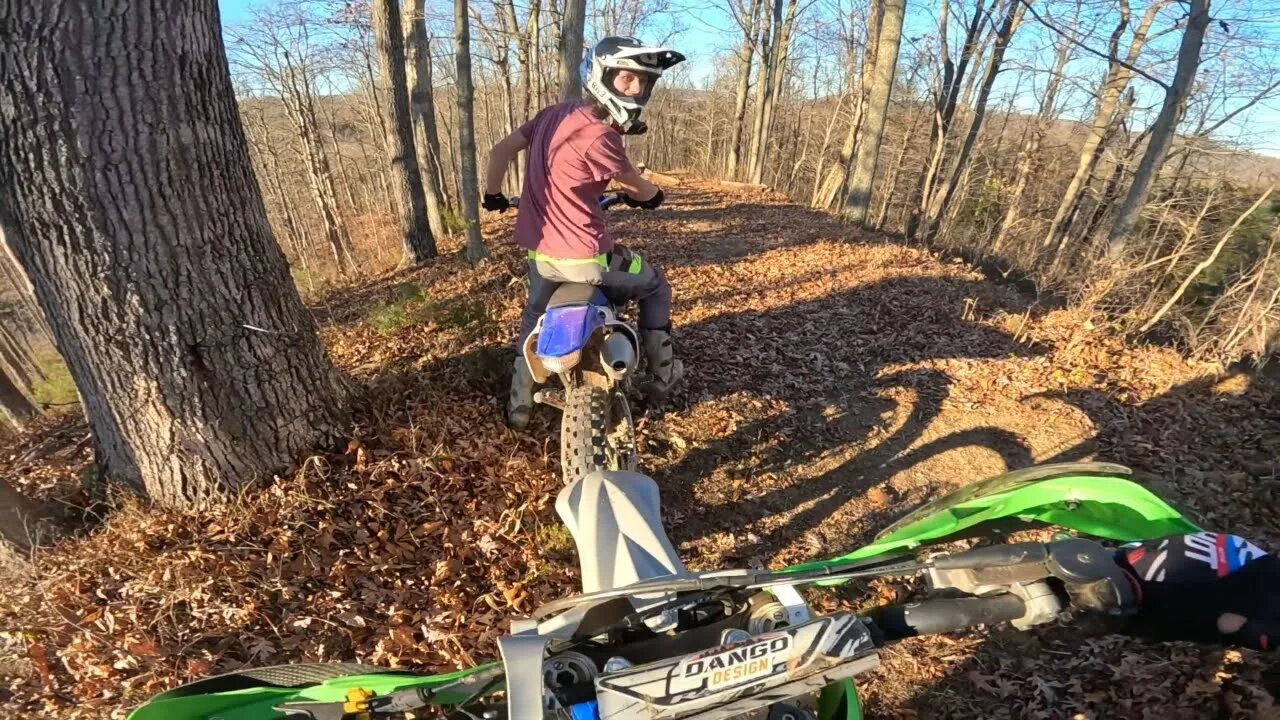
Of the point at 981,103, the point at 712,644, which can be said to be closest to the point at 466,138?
the point at 712,644

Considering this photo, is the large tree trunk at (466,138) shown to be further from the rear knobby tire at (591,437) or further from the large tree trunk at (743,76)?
the large tree trunk at (743,76)

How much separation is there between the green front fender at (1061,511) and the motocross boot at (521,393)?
2700 millimetres

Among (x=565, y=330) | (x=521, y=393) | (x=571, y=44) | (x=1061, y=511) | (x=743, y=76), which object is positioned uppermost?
(x=743, y=76)

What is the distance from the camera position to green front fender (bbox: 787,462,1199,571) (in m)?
2.34

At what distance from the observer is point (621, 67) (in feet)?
11.5

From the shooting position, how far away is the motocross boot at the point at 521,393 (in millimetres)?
4391

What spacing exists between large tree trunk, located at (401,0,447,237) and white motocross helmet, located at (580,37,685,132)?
25.7 ft

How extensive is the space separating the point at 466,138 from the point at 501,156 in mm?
6962

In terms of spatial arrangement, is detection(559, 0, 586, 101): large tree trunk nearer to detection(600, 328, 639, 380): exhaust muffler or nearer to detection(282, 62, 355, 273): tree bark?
detection(600, 328, 639, 380): exhaust muffler

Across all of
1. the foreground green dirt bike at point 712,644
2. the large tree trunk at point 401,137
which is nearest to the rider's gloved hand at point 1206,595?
the foreground green dirt bike at point 712,644

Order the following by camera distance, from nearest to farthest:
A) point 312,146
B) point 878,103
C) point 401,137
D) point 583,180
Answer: point 583,180 → point 401,137 → point 878,103 → point 312,146

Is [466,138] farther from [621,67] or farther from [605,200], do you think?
[621,67]

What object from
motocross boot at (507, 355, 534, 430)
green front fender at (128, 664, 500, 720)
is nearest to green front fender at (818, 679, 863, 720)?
green front fender at (128, 664, 500, 720)

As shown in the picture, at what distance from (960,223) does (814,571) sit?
1055 inches
